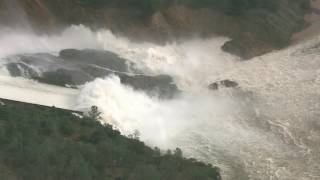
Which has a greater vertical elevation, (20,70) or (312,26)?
(312,26)

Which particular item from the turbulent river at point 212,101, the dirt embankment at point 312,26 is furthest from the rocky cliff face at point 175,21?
the turbulent river at point 212,101

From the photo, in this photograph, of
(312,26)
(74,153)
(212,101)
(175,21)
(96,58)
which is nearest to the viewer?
(74,153)

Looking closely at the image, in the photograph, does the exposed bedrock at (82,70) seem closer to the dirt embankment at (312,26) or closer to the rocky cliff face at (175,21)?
the rocky cliff face at (175,21)

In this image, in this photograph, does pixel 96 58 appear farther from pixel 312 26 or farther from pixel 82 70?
pixel 312 26

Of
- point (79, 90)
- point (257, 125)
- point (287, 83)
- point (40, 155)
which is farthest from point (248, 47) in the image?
point (40, 155)

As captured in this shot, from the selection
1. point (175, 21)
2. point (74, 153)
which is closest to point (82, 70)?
point (175, 21)

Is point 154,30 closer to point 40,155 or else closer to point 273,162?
point 273,162

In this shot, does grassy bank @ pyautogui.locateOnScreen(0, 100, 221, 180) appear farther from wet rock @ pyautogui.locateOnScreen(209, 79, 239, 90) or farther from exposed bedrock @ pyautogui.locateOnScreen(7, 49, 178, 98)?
wet rock @ pyautogui.locateOnScreen(209, 79, 239, 90)

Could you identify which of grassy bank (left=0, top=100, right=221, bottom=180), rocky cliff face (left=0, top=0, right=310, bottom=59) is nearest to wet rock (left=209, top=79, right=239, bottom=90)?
rocky cliff face (left=0, top=0, right=310, bottom=59)
